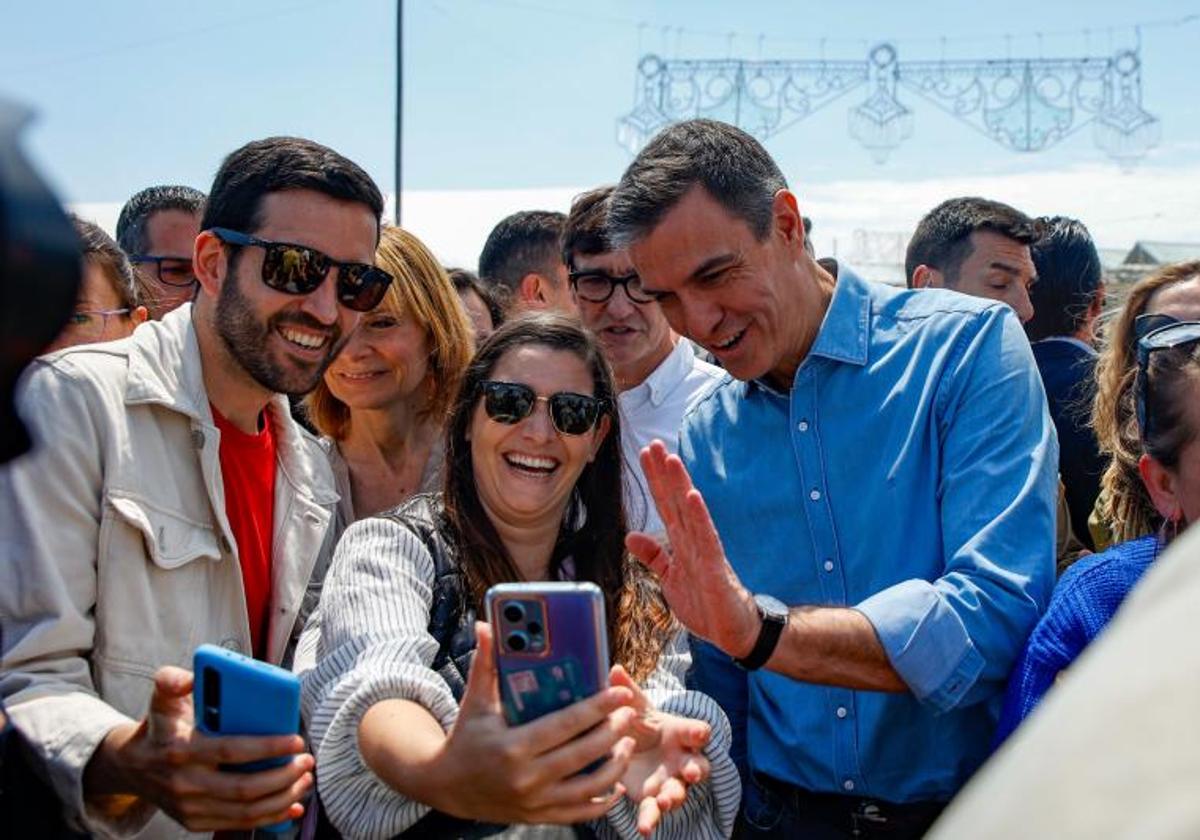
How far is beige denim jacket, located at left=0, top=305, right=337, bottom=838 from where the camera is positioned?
223cm

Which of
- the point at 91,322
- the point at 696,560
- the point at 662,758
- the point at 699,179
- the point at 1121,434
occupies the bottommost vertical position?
the point at 662,758

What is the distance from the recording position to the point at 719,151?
285 cm

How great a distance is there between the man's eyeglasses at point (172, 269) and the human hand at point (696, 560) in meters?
3.63

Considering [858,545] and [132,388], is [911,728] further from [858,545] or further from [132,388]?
[132,388]

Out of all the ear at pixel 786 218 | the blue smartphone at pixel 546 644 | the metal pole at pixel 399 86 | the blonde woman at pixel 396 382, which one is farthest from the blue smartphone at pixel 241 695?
the metal pole at pixel 399 86

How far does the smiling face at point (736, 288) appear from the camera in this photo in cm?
277

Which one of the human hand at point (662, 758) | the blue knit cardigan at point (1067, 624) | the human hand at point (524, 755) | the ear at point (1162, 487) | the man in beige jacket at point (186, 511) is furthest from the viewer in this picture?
the ear at point (1162, 487)

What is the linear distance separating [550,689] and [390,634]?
21.9 inches

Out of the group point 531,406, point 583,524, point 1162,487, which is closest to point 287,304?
point 531,406

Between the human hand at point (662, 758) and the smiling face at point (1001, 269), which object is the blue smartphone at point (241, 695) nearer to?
the human hand at point (662, 758)

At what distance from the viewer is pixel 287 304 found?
2.92m

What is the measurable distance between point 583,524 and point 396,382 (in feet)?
3.38

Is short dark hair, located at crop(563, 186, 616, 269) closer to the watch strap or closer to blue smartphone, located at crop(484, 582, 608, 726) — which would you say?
the watch strap

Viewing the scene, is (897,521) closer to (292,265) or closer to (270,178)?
(292,265)
